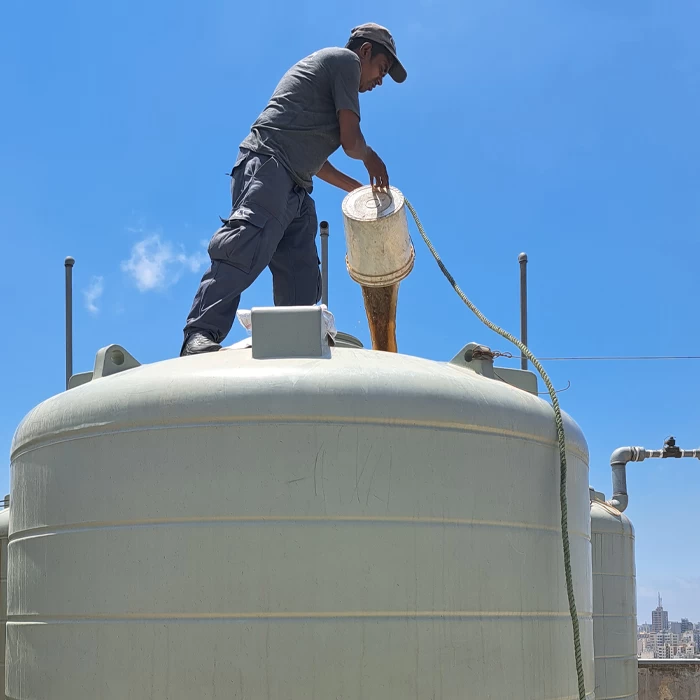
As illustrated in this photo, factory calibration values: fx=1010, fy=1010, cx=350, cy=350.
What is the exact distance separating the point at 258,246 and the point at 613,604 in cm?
658

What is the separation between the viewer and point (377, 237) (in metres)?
4.12

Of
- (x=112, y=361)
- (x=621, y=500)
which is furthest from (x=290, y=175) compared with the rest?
(x=621, y=500)

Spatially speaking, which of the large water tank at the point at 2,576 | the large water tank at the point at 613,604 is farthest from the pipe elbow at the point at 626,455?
the large water tank at the point at 2,576

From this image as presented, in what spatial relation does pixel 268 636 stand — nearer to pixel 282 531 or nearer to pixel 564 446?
pixel 282 531

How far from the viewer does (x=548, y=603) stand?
2803 millimetres

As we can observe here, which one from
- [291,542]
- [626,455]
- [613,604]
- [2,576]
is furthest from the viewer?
[626,455]

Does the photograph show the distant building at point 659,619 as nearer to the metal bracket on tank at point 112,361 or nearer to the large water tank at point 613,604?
the large water tank at point 613,604

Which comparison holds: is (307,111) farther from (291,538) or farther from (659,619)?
(659,619)

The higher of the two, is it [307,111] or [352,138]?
[307,111]

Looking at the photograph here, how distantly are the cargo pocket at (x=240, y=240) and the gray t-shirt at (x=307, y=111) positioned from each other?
1.14 feet

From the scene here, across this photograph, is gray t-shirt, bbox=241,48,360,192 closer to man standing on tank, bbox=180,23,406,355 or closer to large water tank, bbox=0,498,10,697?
man standing on tank, bbox=180,23,406,355

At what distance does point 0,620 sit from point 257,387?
14.5ft

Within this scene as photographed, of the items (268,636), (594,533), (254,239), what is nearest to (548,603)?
(268,636)

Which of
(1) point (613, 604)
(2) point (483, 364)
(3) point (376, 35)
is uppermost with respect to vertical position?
(3) point (376, 35)
